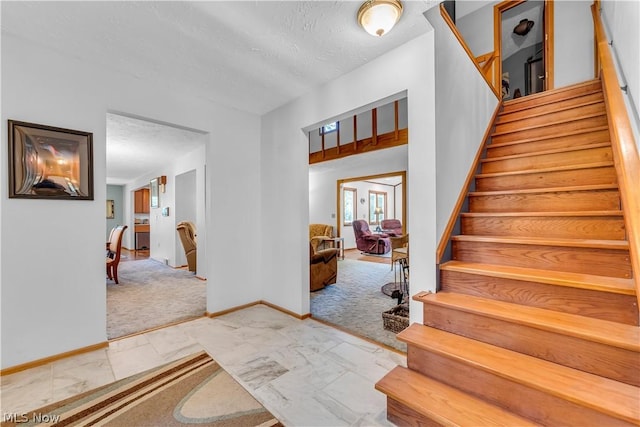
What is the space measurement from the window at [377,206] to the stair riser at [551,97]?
7.10 meters

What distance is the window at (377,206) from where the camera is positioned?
1069 centimetres

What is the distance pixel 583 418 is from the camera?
1123 millimetres

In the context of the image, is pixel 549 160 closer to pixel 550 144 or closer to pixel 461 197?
pixel 550 144

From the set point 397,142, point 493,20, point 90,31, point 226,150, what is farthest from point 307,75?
point 493,20

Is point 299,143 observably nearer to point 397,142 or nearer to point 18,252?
point 397,142

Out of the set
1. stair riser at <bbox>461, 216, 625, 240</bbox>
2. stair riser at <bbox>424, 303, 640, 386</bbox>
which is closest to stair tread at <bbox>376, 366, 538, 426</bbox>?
stair riser at <bbox>424, 303, 640, 386</bbox>

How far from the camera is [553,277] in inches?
62.0

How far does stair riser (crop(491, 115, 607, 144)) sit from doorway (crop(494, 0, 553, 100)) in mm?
1626

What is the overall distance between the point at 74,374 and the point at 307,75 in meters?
3.13

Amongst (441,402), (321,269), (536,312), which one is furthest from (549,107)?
(321,269)

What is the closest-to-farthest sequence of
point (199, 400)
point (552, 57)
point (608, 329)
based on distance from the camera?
point (608, 329), point (199, 400), point (552, 57)

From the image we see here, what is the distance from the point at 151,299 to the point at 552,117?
17.7 ft

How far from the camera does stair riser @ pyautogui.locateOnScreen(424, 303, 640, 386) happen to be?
3.92 feet

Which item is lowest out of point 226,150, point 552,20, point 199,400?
point 199,400
